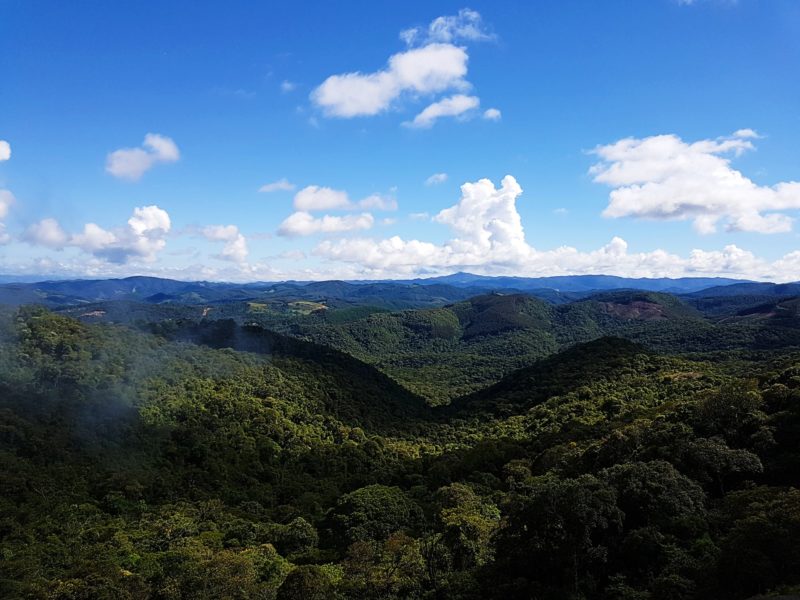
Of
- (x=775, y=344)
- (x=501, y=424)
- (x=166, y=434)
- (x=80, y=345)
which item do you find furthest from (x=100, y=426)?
(x=775, y=344)

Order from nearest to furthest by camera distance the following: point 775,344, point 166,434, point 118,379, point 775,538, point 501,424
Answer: point 775,538 → point 166,434 → point 118,379 → point 501,424 → point 775,344

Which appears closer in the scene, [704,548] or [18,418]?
[704,548]

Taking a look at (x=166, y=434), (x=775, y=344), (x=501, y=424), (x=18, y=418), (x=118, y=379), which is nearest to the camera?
(x=18, y=418)

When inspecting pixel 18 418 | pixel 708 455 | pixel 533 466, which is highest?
pixel 708 455

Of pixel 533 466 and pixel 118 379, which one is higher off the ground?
pixel 118 379

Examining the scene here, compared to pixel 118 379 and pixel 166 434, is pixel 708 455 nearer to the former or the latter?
pixel 166 434

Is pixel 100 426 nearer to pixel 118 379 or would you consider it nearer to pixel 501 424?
pixel 118 379
